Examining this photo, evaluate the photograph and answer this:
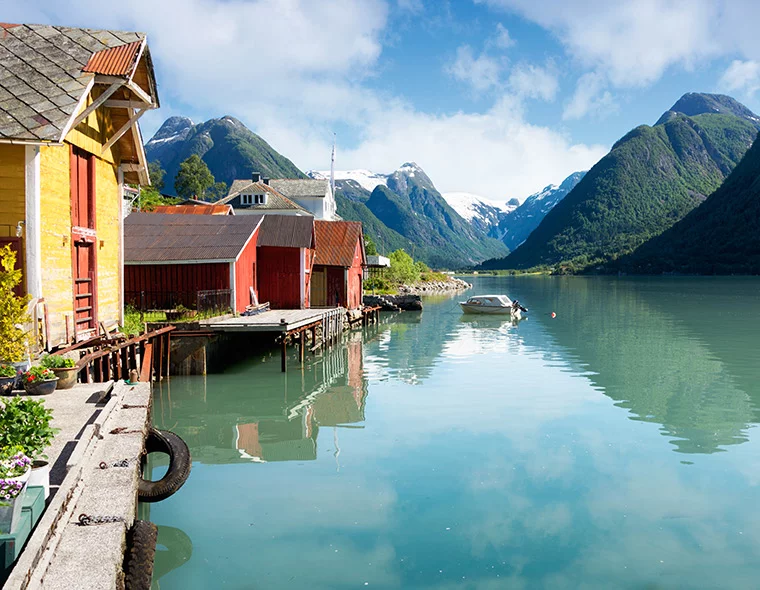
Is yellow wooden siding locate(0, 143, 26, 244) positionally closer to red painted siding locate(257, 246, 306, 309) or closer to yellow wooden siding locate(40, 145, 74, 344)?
yellow wooden siding locate(40, 145, 74, 344)

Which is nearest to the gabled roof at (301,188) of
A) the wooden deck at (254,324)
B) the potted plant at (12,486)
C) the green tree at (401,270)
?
the green tree at (401,270)

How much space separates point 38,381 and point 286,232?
82.2 ft

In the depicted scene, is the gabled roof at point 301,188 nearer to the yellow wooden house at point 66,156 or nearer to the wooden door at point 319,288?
the wooden door at point 319,288

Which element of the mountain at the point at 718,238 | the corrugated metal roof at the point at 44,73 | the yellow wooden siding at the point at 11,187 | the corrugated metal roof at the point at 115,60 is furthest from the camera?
the mountain at the point at 718,238

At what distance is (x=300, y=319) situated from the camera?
29594mm

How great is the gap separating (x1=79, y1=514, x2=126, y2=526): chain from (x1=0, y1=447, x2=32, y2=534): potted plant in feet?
3.08

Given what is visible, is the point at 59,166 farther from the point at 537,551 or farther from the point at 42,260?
the point at 537,551

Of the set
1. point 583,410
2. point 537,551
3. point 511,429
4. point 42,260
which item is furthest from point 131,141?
point 537,551

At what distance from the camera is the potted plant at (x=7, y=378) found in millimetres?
12133

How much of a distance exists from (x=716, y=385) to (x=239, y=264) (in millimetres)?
20043

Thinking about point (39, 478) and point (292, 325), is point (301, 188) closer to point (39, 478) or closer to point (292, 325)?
point (292, 325)

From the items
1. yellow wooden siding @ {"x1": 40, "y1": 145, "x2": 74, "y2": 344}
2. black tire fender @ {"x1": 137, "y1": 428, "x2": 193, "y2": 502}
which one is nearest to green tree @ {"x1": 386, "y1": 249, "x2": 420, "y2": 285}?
yellow wooden siding @ {"x1": 40, "y1": 145, "x2": 74, "y2": 344}

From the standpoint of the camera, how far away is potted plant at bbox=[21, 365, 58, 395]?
1233 centimetres

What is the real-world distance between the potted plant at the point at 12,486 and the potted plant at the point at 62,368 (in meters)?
7.43
